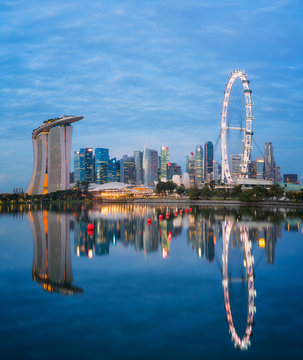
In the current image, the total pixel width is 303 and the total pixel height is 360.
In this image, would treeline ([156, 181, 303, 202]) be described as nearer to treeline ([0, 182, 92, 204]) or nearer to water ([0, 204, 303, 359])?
treeline ([0, 182, 92, 204])

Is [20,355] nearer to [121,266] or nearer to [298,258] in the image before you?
[121,266]

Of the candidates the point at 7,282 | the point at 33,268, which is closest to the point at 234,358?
the point at 7,282

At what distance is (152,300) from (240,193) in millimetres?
89418

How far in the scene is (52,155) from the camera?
176250 mm

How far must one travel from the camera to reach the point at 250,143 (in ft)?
332

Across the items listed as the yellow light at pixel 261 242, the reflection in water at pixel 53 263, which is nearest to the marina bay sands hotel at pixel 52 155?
the reflection in water at pixel 53 263

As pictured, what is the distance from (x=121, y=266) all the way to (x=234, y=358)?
13027mm

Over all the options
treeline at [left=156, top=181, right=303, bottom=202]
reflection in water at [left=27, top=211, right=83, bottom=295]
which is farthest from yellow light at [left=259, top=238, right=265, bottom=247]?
treeline at [left=156, top=181, right=303, bottom=202]

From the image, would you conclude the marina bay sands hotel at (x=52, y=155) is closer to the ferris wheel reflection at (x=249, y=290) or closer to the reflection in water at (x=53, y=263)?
the reflection in water at (x=53, y=263)

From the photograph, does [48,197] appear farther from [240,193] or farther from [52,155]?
[240,193]

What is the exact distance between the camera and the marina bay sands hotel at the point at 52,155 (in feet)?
557

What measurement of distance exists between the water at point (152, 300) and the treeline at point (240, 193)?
61686 millimetres

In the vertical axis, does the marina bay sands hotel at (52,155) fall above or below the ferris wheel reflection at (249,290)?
above

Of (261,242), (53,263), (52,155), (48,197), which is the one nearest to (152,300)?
(53,263)
